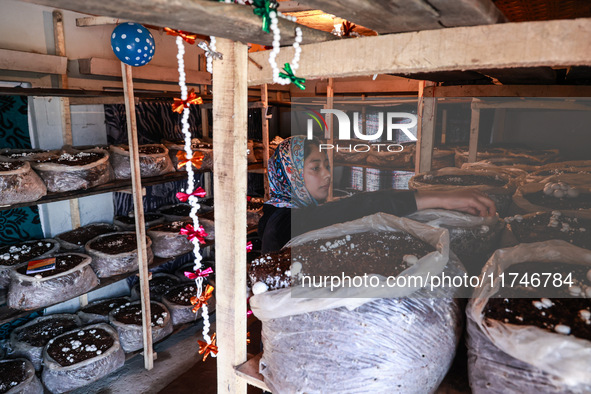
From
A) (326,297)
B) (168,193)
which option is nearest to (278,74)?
(326,297)

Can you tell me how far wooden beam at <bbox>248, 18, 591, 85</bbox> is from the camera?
59cm

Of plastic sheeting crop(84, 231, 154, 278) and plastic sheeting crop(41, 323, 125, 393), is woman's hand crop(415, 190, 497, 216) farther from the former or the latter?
plastic sheeting crop(41, 323, 125, 393)

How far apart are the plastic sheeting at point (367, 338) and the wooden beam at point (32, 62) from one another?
252 cm

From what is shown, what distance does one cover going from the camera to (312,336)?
0.88 m

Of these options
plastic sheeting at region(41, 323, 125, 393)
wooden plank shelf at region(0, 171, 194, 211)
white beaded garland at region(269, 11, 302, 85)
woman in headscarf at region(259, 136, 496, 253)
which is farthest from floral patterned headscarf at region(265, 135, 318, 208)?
plastic sheeting at region(41, 323, 125, 393)

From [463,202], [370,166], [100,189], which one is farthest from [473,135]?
[100,189]

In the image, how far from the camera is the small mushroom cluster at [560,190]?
1.86 metres

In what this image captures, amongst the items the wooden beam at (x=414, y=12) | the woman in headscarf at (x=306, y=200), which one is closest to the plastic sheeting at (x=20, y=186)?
the woman in headscarf at (x=306, y=200)

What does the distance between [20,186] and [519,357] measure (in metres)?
2.40

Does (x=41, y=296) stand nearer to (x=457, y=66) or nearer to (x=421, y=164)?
(x=457, y=66)

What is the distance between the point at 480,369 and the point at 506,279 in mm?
238

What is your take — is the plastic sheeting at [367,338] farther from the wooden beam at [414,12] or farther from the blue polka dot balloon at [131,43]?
the blue polka dot balloon at [131,43]

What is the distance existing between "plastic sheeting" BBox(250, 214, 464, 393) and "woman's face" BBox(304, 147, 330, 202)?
1.01 meters

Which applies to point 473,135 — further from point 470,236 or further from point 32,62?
point 32,62
